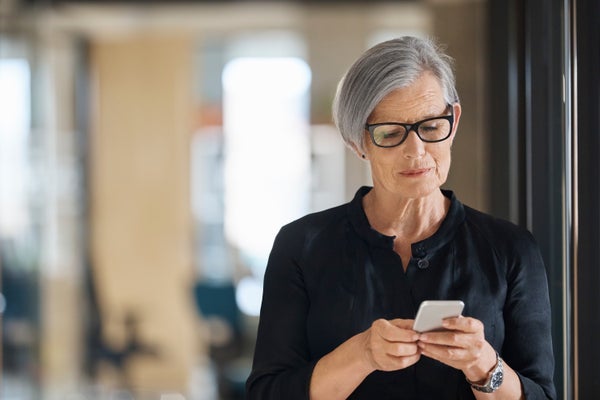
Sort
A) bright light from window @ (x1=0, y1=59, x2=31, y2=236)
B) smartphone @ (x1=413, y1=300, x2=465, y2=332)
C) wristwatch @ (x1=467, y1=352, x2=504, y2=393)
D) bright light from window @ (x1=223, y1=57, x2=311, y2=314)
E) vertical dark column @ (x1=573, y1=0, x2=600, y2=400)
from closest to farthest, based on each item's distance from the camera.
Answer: smartphone @ (x1=413, y1=300, x2=465, y2=332)
wristwatch @ (x1=467, y1=352, x2=504, y2=393)
vertical dark column @ (x1=573, y1=0, x2=600, y2=400)
bright light from window @ (x1=0, y1=59, x2=31, y2=236)
bright light from window @ (x1=223, y1=57, x2=311, y2=314)

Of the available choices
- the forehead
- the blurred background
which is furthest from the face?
the blurred background

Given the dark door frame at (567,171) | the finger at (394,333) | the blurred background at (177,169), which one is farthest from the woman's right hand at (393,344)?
the blurred background at (177,169)

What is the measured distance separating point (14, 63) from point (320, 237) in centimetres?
554

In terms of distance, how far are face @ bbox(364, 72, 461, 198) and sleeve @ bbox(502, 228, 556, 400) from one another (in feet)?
0.58

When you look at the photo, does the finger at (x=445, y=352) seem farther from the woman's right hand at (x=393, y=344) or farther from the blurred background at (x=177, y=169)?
the blurred background at (x=177, y=169)

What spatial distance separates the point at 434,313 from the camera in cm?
120

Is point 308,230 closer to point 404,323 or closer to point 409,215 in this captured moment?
point 409,215

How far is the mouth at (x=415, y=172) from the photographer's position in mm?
1342

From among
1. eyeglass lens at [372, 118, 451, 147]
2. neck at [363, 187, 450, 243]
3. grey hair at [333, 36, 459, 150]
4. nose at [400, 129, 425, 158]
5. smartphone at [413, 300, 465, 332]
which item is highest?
grey hair at [333, 36, 459, 150]

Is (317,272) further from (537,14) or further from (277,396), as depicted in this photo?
(537,14)

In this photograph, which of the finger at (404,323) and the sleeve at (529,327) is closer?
the finger at (404,323)

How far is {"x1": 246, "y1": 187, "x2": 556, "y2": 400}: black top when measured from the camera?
4.53 ft

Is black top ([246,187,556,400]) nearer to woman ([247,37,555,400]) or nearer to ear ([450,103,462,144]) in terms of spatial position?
woman ([247,37,555,400])

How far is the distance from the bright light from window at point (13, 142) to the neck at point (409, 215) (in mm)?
5481
